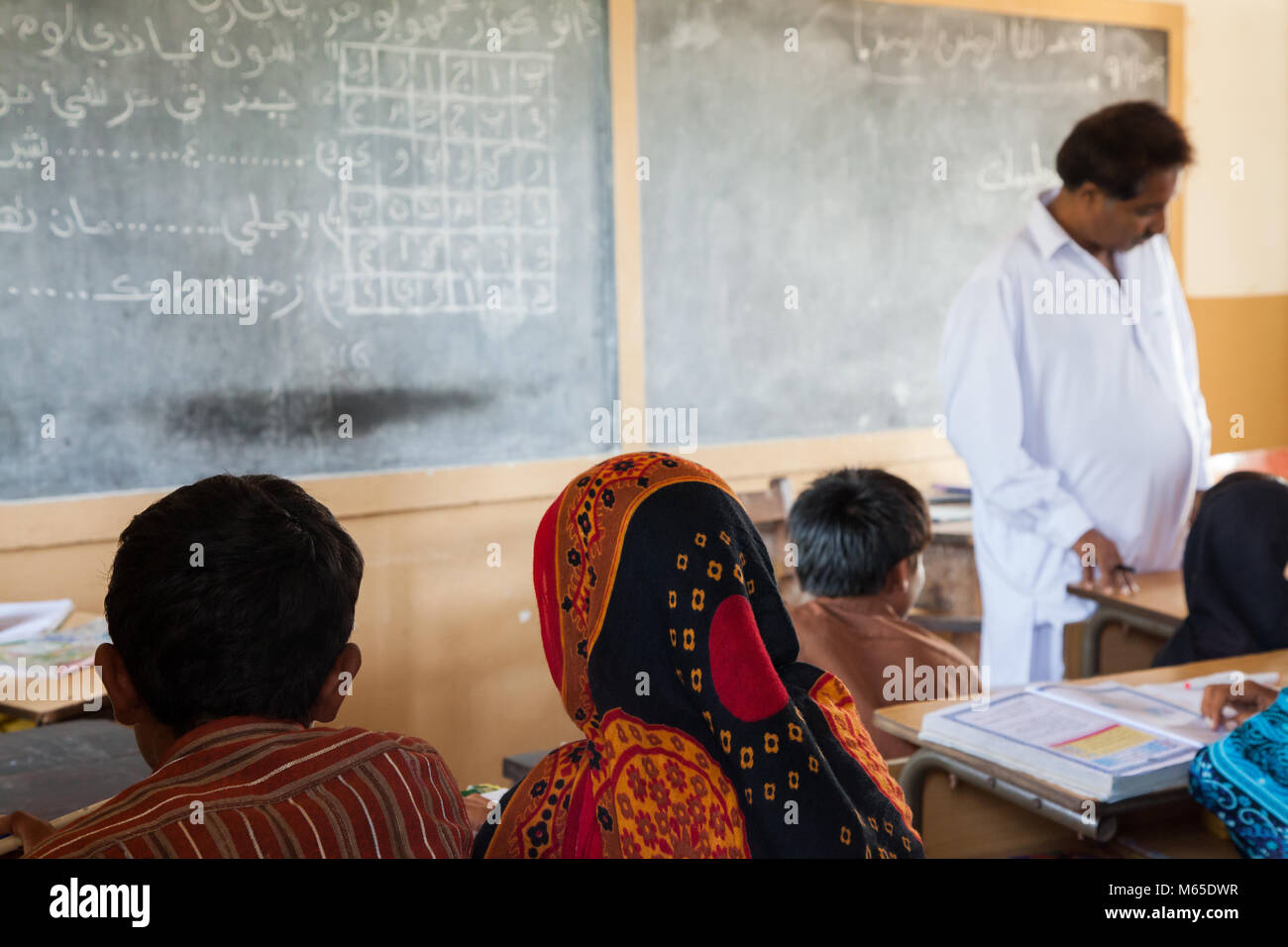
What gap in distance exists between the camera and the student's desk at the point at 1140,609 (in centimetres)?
234

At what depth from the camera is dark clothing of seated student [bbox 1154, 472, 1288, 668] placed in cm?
200

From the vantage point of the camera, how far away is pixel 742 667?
947mm

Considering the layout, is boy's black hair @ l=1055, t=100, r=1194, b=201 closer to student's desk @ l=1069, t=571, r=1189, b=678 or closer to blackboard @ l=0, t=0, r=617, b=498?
student's desk @ l=1069, t=571, r=1189, b=678

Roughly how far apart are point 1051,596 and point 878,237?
1730mm

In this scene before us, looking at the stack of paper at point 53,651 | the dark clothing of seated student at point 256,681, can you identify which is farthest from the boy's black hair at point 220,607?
the stack of paper at point 53,651

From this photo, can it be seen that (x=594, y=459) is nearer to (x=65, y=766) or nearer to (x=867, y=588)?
(x=867, y=588)

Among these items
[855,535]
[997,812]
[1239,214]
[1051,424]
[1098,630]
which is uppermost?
[1239,214]

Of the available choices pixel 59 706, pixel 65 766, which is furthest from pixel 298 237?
pixel 65 766

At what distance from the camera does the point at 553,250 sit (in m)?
3.39

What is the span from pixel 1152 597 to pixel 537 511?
1684mm

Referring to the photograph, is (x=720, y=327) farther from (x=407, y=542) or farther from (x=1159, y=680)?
(x=1159, y=680)

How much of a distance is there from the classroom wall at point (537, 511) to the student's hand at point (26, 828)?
1.19 metres
